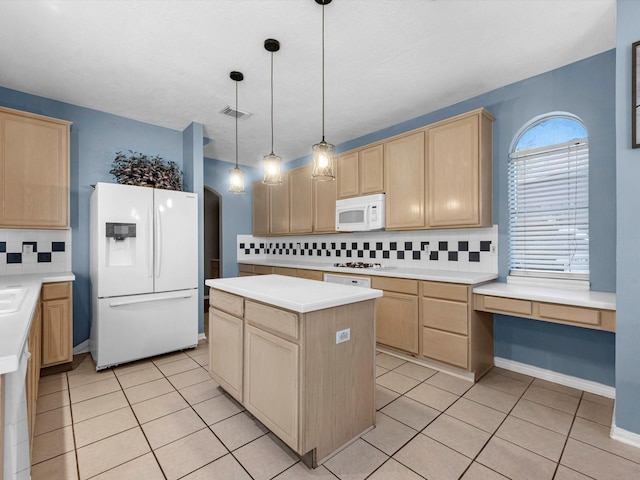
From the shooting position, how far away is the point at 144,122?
3.81 metres

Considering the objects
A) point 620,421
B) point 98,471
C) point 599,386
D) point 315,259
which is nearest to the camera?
point 98,471

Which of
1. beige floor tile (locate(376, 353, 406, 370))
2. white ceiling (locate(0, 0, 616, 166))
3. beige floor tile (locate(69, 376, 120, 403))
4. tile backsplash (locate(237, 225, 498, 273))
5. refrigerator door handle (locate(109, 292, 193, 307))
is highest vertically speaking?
white ceiling (locate(0, 0, 616, 166))

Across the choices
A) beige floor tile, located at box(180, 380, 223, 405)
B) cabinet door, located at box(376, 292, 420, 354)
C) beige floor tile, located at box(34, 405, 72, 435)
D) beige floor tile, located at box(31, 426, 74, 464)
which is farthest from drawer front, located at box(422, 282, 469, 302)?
beige floor tile, located at box(34, 405, 72, 435)

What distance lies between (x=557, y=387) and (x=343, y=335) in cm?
210

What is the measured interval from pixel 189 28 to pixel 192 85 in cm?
81

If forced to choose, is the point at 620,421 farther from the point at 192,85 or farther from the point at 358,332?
the point at 192,85

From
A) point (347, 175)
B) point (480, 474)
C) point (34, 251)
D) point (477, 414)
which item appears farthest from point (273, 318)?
point (34, 251)

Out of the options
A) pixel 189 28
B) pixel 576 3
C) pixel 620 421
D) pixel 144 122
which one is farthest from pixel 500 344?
pixel 144 122

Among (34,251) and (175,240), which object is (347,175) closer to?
(175,240)

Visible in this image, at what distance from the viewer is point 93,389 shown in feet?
8.53

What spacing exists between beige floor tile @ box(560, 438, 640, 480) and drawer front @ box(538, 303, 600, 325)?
30.3 inches

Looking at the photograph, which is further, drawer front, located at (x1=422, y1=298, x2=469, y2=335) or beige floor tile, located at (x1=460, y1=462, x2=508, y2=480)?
drawer front, located at (x1=422, y1=298, x2=469, y2=335)

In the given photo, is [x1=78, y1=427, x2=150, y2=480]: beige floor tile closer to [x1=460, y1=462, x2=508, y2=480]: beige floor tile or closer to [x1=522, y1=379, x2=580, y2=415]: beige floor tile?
[x1=460, y1=462, x2=508, y2=480]: beige floor tile

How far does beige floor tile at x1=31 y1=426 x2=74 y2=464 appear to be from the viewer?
1775 mm
